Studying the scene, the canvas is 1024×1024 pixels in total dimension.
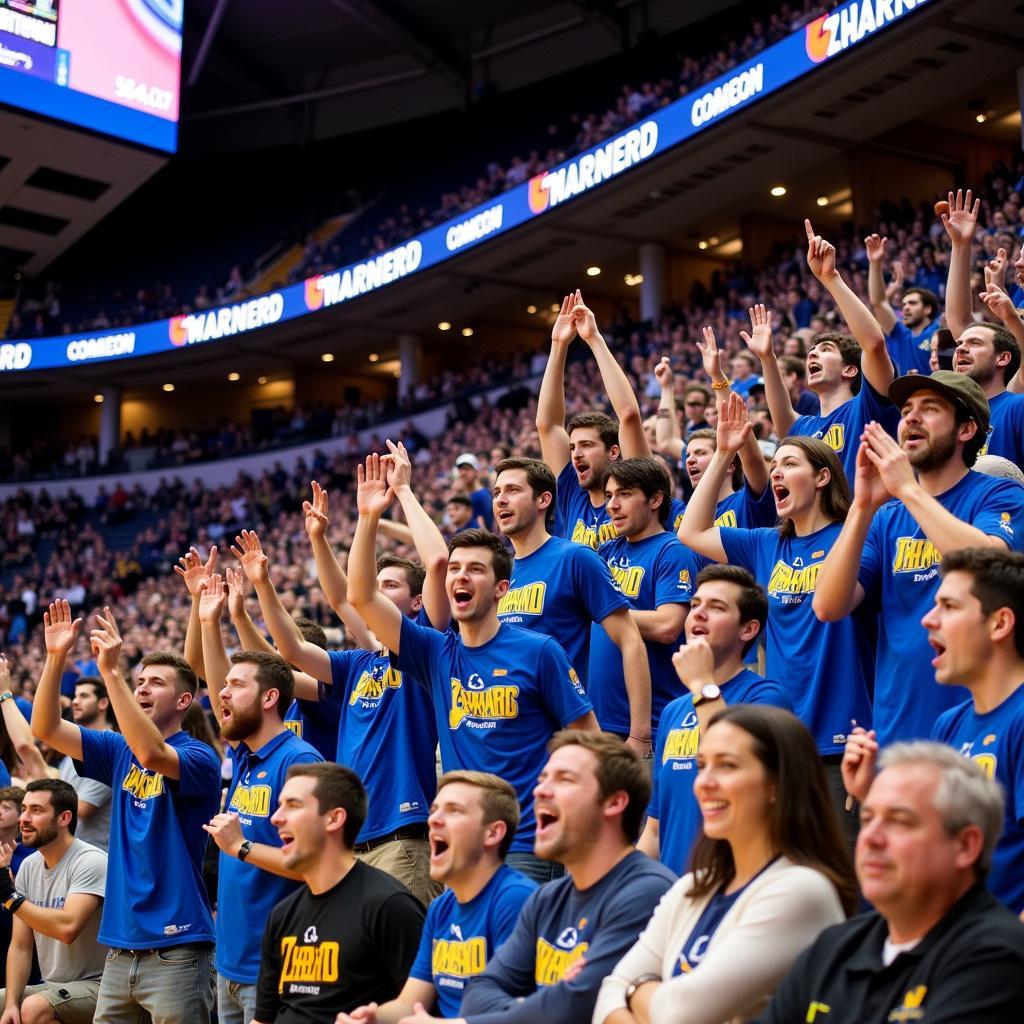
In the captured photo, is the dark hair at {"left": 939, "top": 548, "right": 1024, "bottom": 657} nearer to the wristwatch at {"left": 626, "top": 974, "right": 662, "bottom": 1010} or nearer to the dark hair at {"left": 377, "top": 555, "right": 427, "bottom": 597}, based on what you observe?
the wristwatch at {"left": 626, "top": 974, "right": 662, "bottom": 1010}

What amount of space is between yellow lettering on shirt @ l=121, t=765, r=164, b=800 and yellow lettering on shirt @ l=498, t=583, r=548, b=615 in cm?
181

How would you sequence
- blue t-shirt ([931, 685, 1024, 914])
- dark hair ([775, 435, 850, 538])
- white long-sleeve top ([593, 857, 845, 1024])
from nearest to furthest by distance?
white long-sleeve top ([593, 857, 845, 1024]), blue t-shirt ([931, 685, 1024, 914]), dark hair ([775, 435, 850, 538])

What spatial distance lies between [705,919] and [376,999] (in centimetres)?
148

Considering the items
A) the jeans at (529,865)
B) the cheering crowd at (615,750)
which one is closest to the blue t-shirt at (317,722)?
the cheering crowd at (615,750)

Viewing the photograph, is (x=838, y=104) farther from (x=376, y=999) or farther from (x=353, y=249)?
(x=376, y=999)

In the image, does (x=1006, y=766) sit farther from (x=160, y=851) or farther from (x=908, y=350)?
(x=908, y=350)

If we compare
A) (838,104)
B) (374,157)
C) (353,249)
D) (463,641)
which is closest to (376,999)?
(463,641)

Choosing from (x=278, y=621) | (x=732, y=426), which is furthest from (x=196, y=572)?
(x=732, y=426)

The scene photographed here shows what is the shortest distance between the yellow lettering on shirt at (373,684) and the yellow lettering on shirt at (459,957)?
1695 millimetres

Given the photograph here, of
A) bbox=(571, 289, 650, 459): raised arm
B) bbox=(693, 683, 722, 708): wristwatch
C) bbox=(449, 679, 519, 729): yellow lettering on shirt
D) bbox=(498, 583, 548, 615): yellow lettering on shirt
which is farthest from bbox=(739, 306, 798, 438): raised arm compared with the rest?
bbox=(693, 683, 722, 708): wristwatch

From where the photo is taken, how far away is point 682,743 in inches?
151

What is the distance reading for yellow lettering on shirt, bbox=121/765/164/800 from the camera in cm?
564

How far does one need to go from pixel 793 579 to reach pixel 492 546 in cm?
107

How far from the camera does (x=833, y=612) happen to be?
397cm
